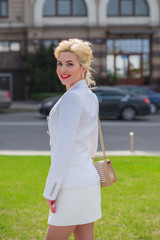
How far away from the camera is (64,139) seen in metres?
2.53

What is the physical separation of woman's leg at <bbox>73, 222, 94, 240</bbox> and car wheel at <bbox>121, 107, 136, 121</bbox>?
15.1 m

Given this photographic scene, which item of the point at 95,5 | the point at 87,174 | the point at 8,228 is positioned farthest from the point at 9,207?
the point at 95,5

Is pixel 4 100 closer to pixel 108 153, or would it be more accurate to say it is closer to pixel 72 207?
pixel 108 153

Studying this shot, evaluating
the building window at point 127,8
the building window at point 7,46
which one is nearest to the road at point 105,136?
the building window at point 7,46

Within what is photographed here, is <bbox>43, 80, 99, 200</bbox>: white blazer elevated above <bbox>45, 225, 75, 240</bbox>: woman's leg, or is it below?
above

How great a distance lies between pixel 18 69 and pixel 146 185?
2763 centimetres

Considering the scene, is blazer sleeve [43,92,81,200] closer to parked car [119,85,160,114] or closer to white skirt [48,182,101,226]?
white skirt [48,182,101,226]

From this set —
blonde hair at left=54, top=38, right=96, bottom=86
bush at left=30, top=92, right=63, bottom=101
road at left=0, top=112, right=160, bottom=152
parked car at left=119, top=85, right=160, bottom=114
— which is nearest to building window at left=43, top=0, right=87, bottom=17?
bush at left=30, top=92, right=63, bottom=101

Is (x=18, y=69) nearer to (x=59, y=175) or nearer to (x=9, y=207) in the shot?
(x=9, y=207)

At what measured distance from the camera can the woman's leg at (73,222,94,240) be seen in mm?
2715

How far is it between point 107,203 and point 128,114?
12675 mm

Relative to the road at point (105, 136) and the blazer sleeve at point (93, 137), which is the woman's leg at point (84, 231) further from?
the road at point (105, 136)

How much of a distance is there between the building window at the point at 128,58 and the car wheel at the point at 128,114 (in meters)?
14.6

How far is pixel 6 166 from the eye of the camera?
7.64 meters
